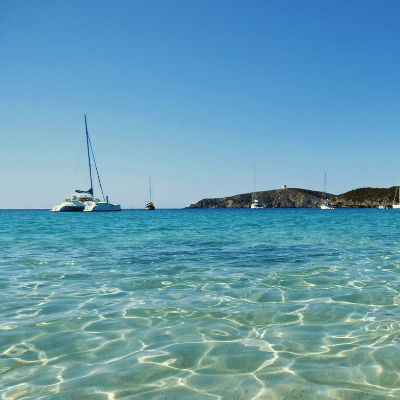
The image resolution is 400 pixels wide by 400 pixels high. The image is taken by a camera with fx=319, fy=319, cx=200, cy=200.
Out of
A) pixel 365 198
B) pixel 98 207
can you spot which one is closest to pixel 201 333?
pixel 98 207

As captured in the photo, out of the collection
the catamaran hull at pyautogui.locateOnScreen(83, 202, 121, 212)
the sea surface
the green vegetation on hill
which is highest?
the green vegetation on hill

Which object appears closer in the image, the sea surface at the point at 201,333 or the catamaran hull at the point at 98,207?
the sea surface at the point at 201,333

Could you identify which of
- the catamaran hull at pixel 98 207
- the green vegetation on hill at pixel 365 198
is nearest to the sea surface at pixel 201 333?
the catamaran hull at pixel 98 207

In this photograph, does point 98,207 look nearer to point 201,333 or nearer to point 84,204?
point 84,204

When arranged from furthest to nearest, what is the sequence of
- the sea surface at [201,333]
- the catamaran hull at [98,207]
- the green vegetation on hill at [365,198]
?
the green vegetation on hill at [365,198]
the catamaran hull at [98,207]
the sea surface at [201,333]

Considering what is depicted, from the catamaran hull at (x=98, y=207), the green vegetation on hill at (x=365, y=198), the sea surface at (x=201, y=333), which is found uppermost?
the green vegetation on hill at (x=365, y=198)

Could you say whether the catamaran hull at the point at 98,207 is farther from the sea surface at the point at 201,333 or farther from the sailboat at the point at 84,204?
the sea surface at the point at 201,333

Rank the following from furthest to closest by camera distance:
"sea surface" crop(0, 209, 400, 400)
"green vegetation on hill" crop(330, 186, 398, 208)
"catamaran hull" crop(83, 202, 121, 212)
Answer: "green vegetation on hill" crop(330, 186, 398, 208)
"catamaran hull" crop(83, 202, 121, 212)
"sea surface" crop(0, 209, 400, 400)

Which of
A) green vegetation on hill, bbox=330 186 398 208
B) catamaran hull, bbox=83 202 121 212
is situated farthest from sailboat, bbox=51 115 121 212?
green vegetation on hill, bbox=330 186 398 208

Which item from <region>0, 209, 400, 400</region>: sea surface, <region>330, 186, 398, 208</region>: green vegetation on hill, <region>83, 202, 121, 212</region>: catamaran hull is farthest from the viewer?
<region>330, 186, 398, 208</region>: green vegetation on hill

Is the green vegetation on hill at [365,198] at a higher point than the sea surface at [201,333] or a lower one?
higher

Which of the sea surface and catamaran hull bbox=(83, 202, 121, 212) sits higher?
catamaran hull bbox=(83, 202, 121, 212)

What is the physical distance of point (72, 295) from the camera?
5.41 m

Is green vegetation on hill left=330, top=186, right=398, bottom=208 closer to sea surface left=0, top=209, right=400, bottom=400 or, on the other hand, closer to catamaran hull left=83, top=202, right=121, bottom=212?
catamaran hull left=83, top=202, right=121, bottom=212
